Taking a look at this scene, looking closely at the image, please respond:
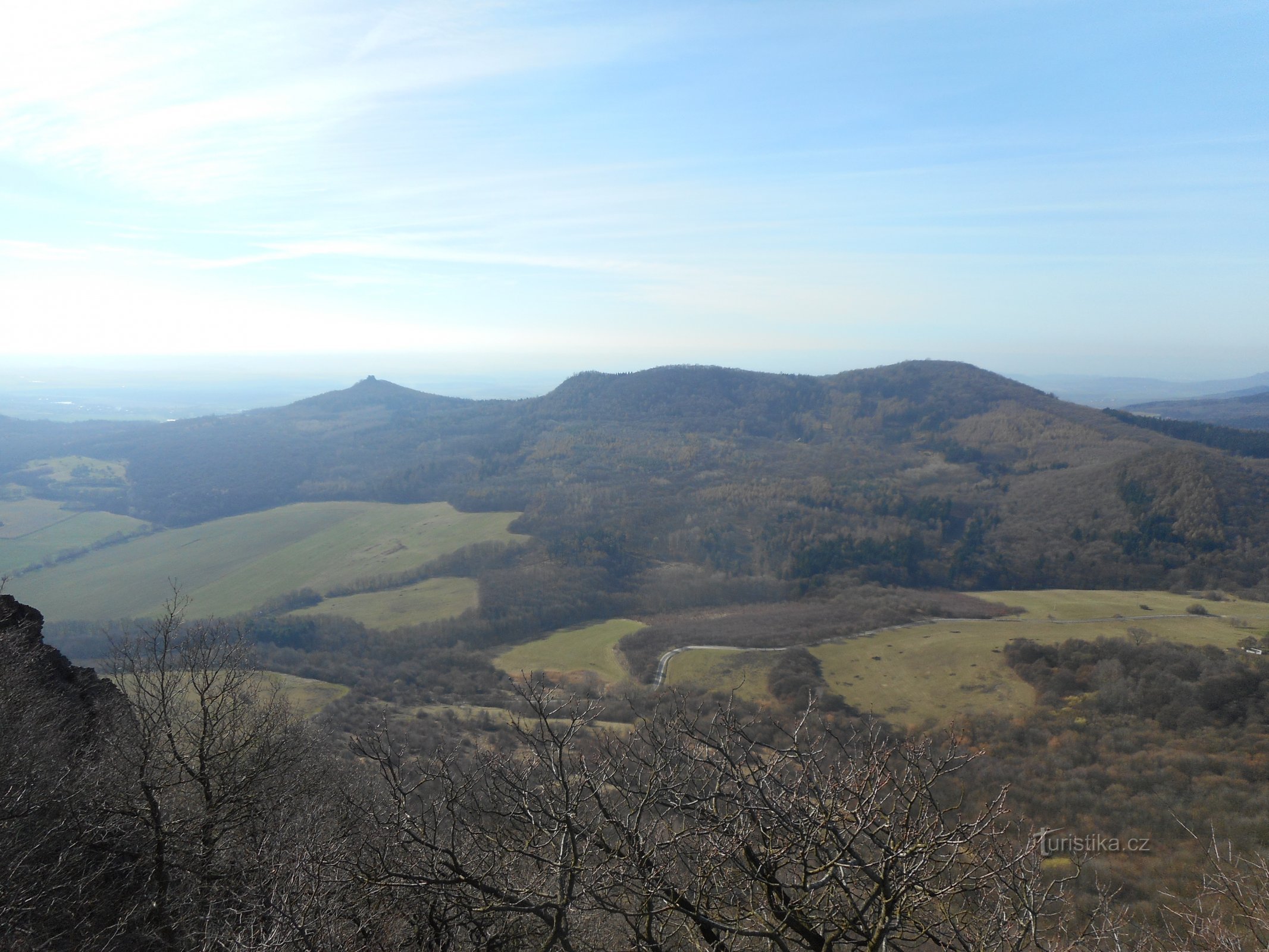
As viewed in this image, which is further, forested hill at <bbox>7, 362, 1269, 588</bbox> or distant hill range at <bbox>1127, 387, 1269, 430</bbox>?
distant hill range at <bbox>1127, 387, 1269, 430</bbox>

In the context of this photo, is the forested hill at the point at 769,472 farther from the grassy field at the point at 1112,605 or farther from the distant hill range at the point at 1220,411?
the distant hill range at the point at 1220,411

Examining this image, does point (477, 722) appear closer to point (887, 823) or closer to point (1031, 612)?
point (887, 823)

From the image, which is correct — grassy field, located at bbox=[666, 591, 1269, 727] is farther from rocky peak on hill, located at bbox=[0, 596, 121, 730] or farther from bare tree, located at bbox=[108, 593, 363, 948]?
rocky peak on hill, located at bbox=[0, 596, 121, 730]

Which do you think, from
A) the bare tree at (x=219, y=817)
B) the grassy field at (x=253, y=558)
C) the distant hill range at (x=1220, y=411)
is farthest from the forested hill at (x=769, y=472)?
the bare tree at (x=219, y=817)

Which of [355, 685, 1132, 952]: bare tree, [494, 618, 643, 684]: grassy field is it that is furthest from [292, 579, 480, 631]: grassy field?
[355, 685, 1132, 952]: bare tree

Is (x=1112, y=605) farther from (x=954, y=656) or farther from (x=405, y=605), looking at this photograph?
(x=405, y=605)

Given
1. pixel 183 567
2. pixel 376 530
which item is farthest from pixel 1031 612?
pixel 183 567
